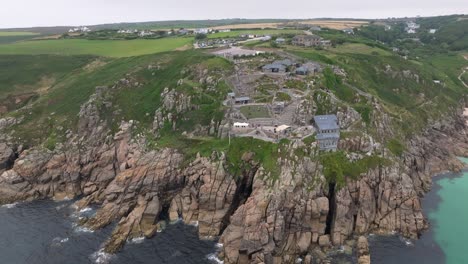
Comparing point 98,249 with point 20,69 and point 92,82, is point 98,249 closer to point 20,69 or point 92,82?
point 92,82

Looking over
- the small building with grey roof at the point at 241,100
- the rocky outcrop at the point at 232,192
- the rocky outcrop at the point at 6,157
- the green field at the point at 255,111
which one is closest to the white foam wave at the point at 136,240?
the rocky outcrop at the point at 232,192

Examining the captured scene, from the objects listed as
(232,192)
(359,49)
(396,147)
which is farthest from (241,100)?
(359,49)

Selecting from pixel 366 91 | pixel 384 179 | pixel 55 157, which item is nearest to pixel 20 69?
pixel 55 157

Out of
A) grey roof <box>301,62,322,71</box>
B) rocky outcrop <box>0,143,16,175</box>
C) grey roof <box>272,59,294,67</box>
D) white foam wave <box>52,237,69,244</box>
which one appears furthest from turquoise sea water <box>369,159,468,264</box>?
rocky outcrop <box>0,143,16,175</box>

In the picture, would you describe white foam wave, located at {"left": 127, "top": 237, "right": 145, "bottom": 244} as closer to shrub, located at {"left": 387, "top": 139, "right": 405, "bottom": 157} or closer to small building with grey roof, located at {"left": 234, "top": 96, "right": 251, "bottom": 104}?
small building with grey roof, located at {"left": 234, "top": 96, "right": 251, "bottom": 104}

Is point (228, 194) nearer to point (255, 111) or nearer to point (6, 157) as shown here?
point (255, 111)

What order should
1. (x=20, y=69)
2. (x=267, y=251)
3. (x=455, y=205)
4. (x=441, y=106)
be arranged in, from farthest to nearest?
(x=20, y=69), (x=441, y=106), (x=455, y=205), (x=267, y=251)

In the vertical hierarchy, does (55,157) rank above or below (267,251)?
above
